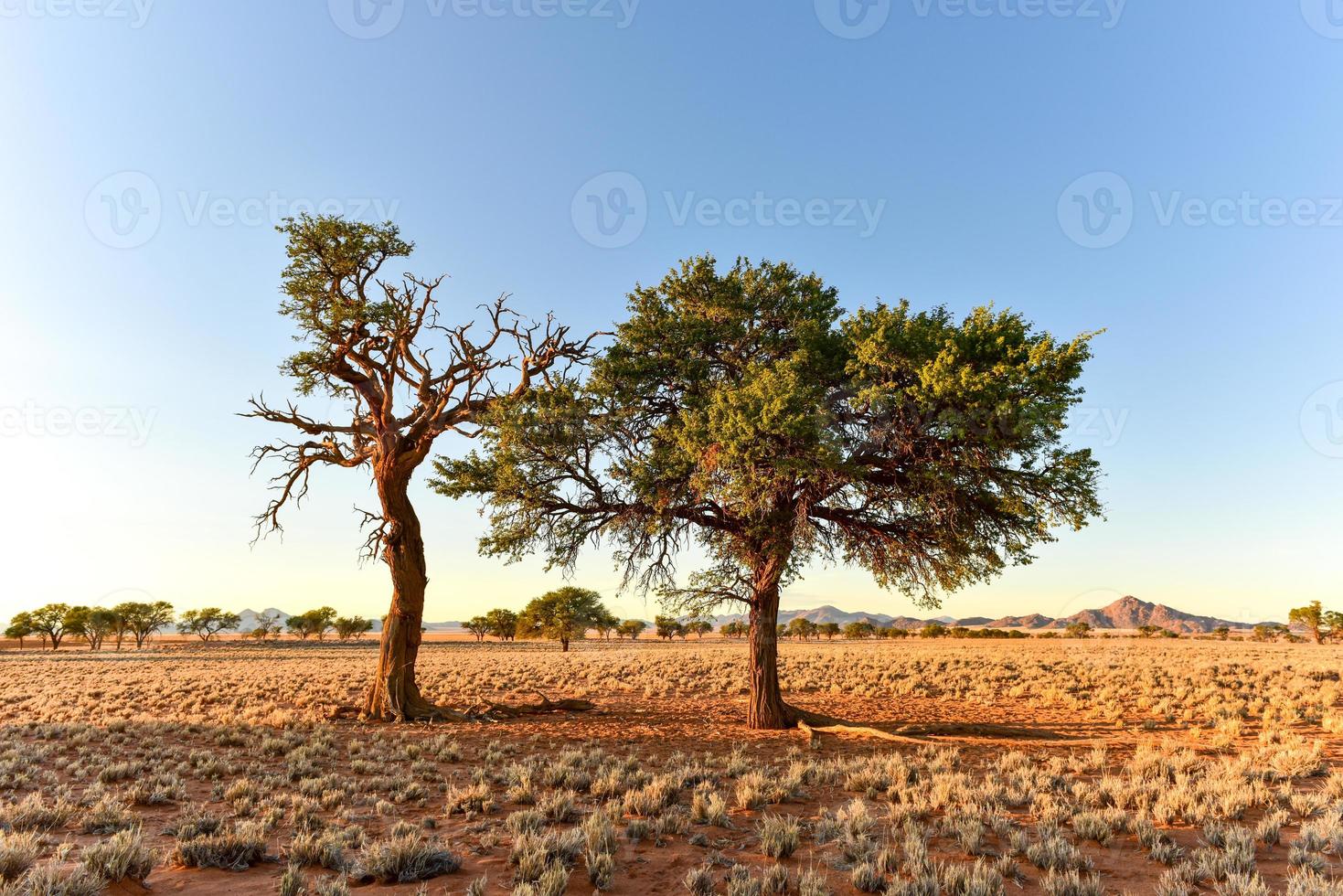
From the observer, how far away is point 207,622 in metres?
96.6

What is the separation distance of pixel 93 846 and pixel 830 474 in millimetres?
12487

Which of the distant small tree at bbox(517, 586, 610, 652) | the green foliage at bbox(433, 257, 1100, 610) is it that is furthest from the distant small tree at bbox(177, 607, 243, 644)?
the green foliage at bbox(433, 257, 1100, 610)

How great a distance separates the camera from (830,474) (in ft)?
45.2

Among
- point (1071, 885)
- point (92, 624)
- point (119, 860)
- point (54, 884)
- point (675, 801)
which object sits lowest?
point (92, 624)

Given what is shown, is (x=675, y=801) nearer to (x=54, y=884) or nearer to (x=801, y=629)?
(x=54, y=884)

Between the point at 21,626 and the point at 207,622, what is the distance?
20.2 meters

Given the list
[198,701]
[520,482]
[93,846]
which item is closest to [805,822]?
[93,846]

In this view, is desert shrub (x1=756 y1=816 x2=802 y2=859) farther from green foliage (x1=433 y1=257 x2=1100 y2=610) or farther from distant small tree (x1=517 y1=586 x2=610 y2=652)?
distant small tree (x1=517 y1=586 x2=610 y2=652)

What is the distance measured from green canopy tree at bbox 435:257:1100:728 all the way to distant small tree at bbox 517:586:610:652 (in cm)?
5138

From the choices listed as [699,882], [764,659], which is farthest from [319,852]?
[764,659]

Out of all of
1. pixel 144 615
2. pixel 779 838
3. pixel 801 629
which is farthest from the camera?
pixel 801 629

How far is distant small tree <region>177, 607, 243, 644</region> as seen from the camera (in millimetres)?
96175

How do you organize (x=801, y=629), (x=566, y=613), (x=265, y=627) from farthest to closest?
1. (x=801, y=629)
2. (x=265, y=627)
3. (x=566, y=613)

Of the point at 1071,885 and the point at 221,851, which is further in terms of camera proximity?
the point at 221,851
